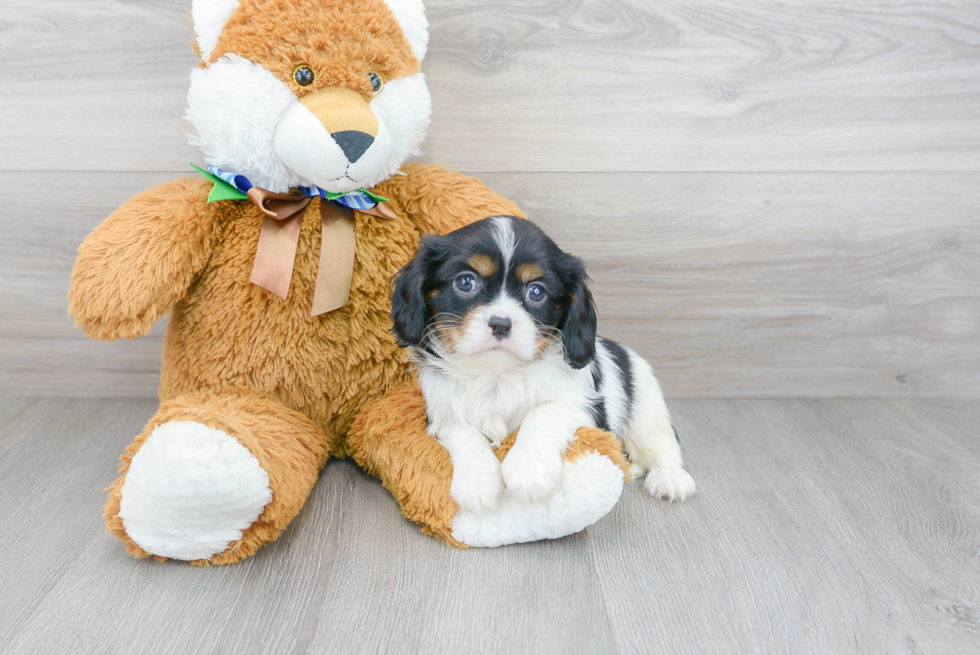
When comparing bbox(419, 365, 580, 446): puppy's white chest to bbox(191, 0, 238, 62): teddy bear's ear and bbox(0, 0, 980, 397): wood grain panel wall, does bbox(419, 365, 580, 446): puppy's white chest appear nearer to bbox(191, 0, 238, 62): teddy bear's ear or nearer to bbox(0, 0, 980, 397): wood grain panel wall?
bbox(0, 0, 980, 397): wood grain panel wall

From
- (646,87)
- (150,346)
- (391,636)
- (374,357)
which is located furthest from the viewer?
(150,346)

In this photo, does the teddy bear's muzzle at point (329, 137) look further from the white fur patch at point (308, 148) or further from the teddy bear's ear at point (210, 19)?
the teddy bear's ear at point (210, 19)

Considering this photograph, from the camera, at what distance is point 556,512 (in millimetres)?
1326

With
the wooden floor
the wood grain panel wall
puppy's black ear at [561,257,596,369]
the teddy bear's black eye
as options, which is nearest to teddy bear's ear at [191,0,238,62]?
the teddy bear's black eye

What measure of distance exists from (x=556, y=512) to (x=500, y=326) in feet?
1.19

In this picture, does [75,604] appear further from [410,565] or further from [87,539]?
[410,565]

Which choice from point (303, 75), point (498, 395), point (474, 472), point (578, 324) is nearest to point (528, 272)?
point (578, 324)

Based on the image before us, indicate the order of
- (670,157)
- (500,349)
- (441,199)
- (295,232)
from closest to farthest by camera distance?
(500,349), (295,232), (441,199), (670,157)

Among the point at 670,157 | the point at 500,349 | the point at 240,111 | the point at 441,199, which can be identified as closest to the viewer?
the point at 500,349

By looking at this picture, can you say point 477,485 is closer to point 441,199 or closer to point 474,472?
point 474,472

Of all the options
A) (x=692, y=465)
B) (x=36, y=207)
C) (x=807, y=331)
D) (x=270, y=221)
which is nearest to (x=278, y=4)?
(x=270, y=221)

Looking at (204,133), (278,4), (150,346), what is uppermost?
(278,4)

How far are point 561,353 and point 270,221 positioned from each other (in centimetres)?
68

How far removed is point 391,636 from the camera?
1133mm
